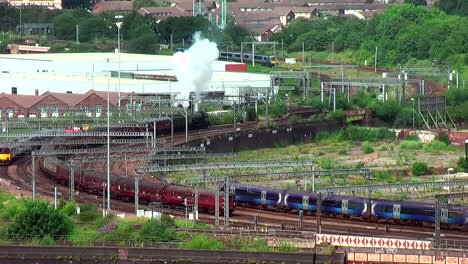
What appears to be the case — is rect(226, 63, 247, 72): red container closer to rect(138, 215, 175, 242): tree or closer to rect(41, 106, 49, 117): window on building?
rect(41, 106, 49, 117): window on building

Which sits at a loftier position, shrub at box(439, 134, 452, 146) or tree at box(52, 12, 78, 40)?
tree at box(52, 12, 78, 40)

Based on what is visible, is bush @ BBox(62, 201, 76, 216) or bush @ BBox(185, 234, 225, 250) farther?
bush @ BBox(62, 201, 76, 216)

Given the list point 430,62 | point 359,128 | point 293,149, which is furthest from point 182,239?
point 430,62

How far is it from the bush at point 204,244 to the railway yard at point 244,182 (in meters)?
0.09

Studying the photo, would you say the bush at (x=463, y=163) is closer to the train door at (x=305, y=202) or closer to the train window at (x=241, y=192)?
the train window at (x=241, y=192)

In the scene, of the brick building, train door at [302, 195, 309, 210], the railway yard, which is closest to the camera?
the railway yard

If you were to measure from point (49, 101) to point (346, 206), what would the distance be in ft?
103

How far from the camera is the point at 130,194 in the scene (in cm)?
4594

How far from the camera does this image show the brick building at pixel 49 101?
228ft

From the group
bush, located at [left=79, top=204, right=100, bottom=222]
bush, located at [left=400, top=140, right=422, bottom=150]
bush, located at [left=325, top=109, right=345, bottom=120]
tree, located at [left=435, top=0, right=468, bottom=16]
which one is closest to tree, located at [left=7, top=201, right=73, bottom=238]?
bush, located at [left=79, top=204, right=100, bottom=222]

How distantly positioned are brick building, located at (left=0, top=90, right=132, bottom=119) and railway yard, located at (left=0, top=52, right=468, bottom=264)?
0.42 metres

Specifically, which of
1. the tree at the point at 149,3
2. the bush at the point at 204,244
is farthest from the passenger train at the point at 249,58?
the bush at the point at 204,244

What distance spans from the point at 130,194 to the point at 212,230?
388 inches

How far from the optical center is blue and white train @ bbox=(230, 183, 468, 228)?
40906 mm
